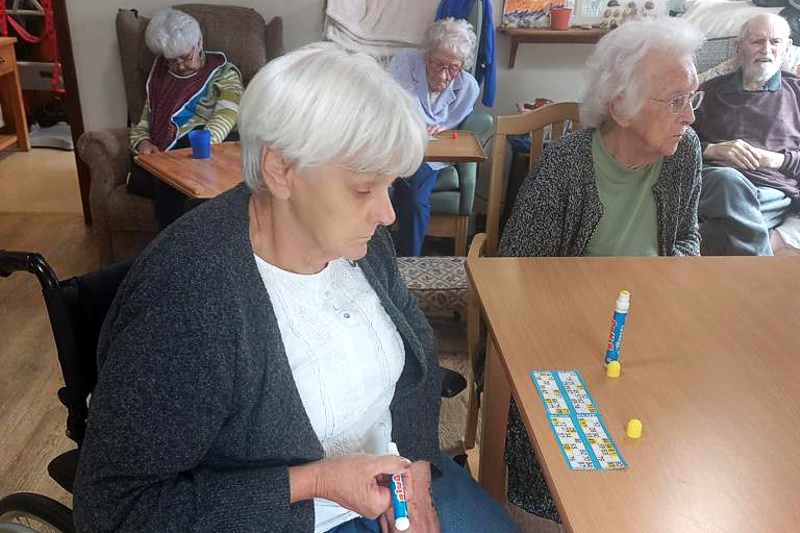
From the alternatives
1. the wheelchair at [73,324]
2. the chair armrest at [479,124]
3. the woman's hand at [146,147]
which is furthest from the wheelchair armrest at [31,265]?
the chair armrest at [479,124]

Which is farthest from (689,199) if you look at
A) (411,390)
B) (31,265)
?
(31,265)

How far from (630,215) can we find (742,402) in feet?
2.41

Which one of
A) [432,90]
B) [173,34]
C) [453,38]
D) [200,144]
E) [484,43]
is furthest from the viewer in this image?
[484,43]

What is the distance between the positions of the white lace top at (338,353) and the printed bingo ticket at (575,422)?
0.85ft

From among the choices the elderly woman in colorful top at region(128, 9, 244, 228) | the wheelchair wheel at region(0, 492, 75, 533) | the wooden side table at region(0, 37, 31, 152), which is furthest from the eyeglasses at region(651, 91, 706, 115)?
the wooden side table at region(0, 37, 31, 152)

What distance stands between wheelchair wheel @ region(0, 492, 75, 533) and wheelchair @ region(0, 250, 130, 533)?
0.21 feet

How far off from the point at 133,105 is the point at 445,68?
1.57 meters

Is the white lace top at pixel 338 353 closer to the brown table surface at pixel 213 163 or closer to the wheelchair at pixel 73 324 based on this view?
the wheelchair at pixel 73 324

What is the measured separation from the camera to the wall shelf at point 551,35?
3.33 metres

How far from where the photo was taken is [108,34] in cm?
343

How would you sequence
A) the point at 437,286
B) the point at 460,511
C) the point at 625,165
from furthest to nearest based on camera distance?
the point at 437,286
the point at 625,165
the point at 460,511

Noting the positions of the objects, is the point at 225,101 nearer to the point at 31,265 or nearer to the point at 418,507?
the point at 31,265

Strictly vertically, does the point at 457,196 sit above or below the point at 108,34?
below

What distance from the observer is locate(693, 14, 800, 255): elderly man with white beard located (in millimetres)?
2580
